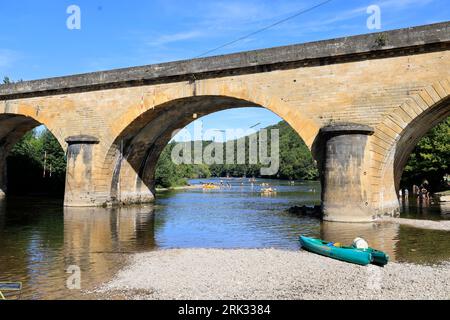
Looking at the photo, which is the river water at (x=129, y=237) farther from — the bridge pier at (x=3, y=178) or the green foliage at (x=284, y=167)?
the green foliage at (x=284, y=167)

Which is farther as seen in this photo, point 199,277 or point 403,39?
point 403,39

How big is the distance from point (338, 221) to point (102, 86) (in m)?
13.9

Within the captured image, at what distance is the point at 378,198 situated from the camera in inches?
719

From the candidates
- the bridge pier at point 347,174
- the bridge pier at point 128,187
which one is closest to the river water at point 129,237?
the bridge pier at point 347,174

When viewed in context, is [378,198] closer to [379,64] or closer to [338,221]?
[338,221]

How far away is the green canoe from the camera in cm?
1030

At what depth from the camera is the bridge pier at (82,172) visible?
78.8 feet

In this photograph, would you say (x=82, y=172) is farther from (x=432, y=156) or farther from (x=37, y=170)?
(x=432, y=156)

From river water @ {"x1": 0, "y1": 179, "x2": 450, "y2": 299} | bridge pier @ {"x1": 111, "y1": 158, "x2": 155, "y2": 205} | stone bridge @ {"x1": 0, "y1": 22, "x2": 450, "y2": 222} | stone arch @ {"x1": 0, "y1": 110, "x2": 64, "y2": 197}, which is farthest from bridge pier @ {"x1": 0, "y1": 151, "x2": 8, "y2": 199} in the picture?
river water @ {"x1": 0, "y1": 179, "x2": 450, "y2": 299}

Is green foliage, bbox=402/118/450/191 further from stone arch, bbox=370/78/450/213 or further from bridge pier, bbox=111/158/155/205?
bridge pier, bbox=111/158/155/205

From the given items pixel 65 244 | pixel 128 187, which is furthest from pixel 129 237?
pixel 128 187

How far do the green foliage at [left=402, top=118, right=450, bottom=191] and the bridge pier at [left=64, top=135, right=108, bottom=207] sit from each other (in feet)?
74.9

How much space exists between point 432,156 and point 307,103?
18.5 metres

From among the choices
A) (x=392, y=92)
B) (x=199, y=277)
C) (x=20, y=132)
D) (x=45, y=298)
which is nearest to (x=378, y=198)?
(x=392, y=92)
